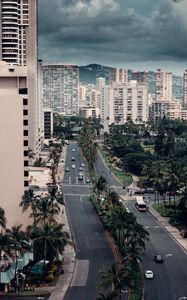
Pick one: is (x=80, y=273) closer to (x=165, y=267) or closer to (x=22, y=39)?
(x=165, y=267)

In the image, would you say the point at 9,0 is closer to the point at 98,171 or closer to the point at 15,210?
the point at 98,171

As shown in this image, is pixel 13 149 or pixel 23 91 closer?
pixel 13 149

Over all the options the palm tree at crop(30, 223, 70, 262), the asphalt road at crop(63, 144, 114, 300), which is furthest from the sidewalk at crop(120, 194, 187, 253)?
the palm tree at crop(30, 223, 70, 262)

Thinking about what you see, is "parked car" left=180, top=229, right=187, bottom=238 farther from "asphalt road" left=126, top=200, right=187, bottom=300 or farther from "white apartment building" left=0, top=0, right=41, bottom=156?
"white apartment building" left=0, top=0, right=41, bottom=156

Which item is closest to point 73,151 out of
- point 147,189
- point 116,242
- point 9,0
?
point 9,0

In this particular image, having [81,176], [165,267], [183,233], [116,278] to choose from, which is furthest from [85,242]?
[81,176]

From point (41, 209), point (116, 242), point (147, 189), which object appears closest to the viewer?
point (41, 209)
